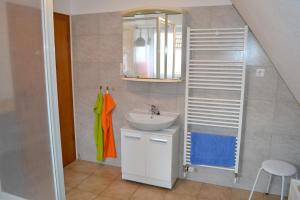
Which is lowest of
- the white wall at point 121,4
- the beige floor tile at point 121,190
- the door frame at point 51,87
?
the beige floor tile at point 121,190

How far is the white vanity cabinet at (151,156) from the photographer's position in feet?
9.35

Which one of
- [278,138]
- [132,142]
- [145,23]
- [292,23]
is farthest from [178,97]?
[292,23]

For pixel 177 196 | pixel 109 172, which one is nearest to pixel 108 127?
pixel 109 172

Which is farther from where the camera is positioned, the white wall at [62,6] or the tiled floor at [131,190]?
the white wall at [62,6]

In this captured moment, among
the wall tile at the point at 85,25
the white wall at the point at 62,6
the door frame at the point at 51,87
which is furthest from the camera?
the wall tile at the point at 85,25

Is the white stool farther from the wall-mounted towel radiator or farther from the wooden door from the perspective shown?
the wooden door

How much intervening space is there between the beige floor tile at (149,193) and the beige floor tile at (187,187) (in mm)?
158

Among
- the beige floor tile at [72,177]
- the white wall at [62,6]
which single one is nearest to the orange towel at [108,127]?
the beige floor tile at [72,177]

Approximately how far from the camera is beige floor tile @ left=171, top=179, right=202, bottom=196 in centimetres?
294

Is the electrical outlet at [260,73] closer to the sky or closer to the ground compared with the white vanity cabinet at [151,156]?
closer to the sky

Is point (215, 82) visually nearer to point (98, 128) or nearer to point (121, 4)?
point (121, 4)

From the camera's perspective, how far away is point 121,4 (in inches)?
126

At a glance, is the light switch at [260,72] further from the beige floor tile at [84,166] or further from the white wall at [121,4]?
the beige floor tile at [84,166]

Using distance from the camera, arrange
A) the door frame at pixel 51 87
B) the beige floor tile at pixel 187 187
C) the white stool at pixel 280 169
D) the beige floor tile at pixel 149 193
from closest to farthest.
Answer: the door frame at pixel 51 87 < the white stool at pixel 280 169 < the beige floor tile at pixel 149 193 < the beige floor tile at pixel 187 187
